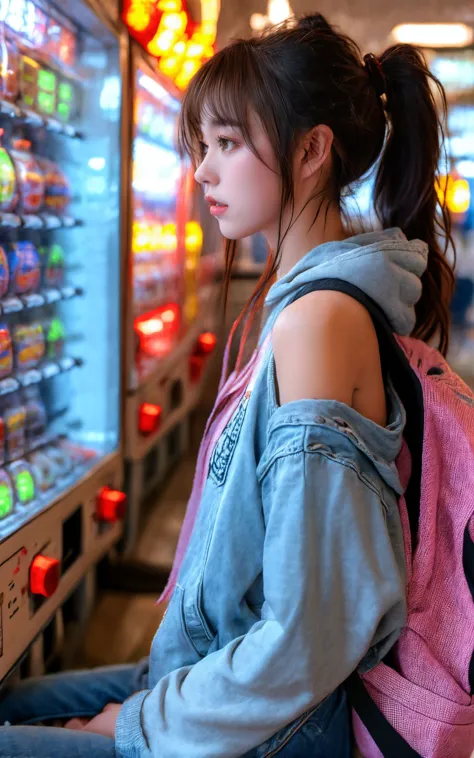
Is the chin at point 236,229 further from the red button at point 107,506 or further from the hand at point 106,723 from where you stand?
the red button at point 107,506

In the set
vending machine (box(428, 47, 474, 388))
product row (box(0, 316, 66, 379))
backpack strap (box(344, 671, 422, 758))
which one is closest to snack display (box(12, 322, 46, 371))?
product row (box(0, 316, 66, 379))

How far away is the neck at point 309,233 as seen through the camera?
103cm

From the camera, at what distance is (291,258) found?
3.48 feet

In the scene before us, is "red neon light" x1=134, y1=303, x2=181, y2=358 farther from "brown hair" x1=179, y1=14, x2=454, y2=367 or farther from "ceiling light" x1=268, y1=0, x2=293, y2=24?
"ceiling light" x1=268, y1=0, x2=293, y2=24

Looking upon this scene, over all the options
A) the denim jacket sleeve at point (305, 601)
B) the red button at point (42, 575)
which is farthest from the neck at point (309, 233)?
the red button at point (42, 575)

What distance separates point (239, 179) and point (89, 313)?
107cm

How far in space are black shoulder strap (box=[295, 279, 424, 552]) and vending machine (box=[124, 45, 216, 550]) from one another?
120 centimetres

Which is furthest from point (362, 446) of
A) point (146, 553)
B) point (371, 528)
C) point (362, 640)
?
point (146, 553)

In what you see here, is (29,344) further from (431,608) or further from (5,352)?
(431,608)

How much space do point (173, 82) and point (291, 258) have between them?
1.68 metres

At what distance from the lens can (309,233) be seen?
1.04m

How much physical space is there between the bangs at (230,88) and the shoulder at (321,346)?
25 centimetres

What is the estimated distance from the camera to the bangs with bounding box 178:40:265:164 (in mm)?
947

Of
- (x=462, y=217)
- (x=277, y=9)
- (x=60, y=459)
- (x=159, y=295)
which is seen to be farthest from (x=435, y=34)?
(x=60, y=459)
